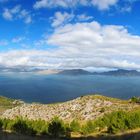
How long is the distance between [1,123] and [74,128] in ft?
110

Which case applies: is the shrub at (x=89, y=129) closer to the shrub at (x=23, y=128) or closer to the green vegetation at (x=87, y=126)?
the green vegetation at (x=87, y=126)

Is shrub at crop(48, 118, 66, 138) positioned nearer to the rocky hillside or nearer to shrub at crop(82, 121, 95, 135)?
shrub at crop(82, 121, 95, 135)

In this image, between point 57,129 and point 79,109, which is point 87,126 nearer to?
point 57,129

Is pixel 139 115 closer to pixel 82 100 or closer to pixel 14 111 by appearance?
pixel 82 100

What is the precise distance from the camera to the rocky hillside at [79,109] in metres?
130

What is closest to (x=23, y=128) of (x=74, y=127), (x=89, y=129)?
(x=74, y=127)

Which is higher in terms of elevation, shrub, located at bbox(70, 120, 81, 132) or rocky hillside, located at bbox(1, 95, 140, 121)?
rocky hillside, located at bbox(1, 95, 140, 121)

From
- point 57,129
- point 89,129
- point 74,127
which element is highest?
point 74,127

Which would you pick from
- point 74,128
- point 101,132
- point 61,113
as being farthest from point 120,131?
point 61,113

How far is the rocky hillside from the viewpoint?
13050 centimetres

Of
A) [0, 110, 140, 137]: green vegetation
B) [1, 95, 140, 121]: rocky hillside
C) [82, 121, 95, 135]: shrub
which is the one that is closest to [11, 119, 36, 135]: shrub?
[0, 110, 140, 137]: green vegetation

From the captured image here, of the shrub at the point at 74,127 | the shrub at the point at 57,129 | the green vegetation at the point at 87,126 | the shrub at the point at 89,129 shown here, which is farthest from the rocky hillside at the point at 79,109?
the shrub at the point at 57,129

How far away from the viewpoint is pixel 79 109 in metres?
140

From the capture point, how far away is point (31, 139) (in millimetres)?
98875
